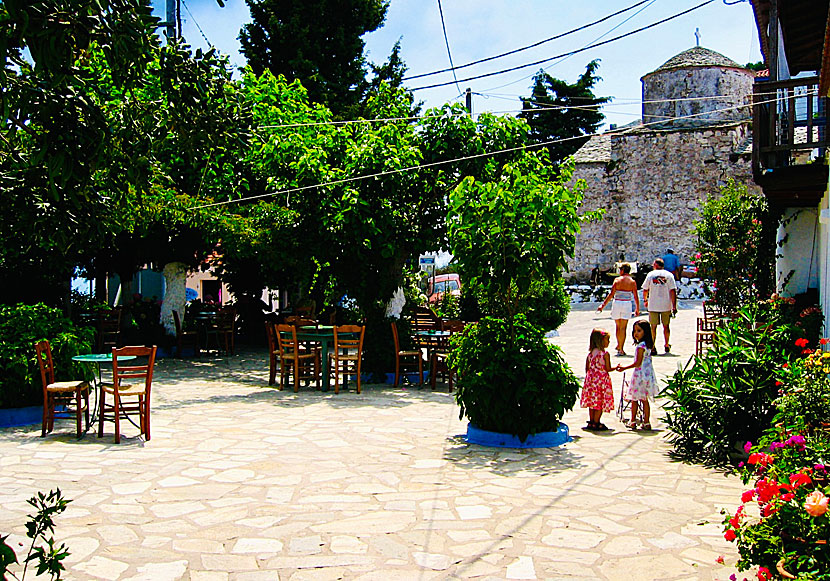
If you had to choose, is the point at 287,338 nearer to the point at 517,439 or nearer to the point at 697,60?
the point at 517,439

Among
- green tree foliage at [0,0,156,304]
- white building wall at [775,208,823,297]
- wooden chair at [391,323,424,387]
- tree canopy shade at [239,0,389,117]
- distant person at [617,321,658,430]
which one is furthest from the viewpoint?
tree canopy shade at [239,0,389,117]

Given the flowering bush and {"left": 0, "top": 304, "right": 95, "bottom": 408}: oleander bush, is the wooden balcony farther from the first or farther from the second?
{"left": 0, "top": 304, "right": 95, "bottom": 408}: oleander bush

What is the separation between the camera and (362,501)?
6281 millimetres

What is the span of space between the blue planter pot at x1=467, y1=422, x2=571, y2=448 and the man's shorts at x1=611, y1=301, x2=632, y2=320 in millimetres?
6681

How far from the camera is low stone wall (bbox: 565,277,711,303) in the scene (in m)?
27.6

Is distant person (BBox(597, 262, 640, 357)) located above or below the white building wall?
below

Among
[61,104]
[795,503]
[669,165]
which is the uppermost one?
[669,165]

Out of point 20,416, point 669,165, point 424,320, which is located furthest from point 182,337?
point 669,165

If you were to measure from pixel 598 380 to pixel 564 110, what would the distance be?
103ft

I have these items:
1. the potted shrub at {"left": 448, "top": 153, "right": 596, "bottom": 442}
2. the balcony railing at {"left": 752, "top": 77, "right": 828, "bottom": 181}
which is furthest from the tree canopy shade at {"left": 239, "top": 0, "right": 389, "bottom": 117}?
the potted shrub at {"left": 448, "top": 153, "right": 596, "bottom": 442}

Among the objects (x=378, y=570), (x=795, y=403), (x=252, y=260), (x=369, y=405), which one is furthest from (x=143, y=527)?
(x=252, y=260)

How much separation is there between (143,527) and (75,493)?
3.95 feet

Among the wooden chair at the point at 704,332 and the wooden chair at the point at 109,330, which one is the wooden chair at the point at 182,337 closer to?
the wooden chair at the point at 109,330

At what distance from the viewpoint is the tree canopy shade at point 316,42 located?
88.3 ft
